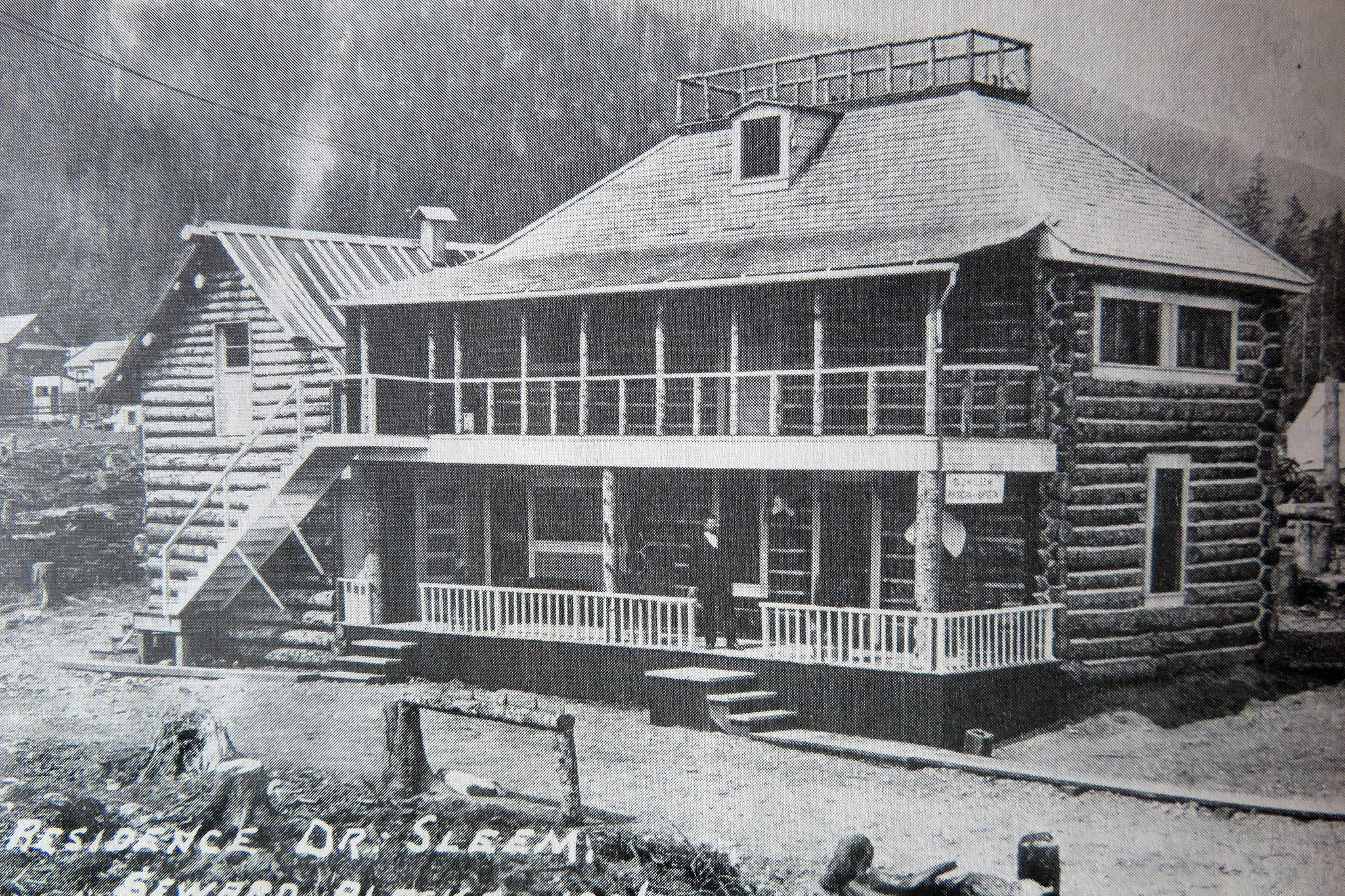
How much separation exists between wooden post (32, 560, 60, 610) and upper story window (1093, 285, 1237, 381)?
1485cm

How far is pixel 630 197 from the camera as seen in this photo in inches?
682

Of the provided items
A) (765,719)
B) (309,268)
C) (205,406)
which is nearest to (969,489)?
(765,719)

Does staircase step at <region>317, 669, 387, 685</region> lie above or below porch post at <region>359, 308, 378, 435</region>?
below

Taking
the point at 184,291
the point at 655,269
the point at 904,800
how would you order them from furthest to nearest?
1. the point at 184,291
2. the point at 655,269
3. the point at 904,800

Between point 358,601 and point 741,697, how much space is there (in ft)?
18.7

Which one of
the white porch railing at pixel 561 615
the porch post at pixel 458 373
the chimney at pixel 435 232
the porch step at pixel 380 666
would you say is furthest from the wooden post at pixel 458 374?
the porch step at pixel 380 666

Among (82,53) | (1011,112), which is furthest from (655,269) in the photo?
(82,53)

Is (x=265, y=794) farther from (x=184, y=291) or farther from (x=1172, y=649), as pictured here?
(x=184, y=291)

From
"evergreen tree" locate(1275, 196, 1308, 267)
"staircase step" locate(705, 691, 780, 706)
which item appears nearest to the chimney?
"staircase step" locate(705, 691, 780, 706)

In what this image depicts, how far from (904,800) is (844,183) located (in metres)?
8.12

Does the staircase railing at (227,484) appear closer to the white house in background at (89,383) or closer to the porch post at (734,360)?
the porch post at (734,360)

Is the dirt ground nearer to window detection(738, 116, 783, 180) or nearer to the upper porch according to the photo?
the upper porch

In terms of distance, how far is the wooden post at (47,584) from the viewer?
18.7m

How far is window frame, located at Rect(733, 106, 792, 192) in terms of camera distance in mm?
16078
